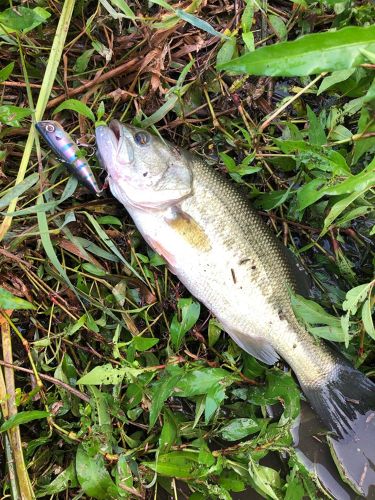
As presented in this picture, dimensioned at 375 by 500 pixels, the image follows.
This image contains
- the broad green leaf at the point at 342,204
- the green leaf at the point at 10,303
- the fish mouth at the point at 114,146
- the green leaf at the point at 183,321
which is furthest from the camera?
the green leaf at the point at 183,321

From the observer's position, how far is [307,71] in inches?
76.4

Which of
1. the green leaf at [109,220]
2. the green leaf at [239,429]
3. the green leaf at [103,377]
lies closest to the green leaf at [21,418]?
the green leaf at [103,377]

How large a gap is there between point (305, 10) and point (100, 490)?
2.93 metres

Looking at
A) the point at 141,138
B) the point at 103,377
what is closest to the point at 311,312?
the point at 103,377

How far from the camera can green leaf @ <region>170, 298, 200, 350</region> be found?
2754 millimetres

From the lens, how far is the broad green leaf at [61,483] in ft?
8.73

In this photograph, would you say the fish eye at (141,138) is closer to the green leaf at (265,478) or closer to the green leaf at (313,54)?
the green leaf at (313,54)

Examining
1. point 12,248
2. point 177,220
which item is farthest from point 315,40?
point 12,248

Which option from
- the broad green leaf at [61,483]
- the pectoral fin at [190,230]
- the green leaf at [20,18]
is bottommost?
the broad green leaf at [61,483]

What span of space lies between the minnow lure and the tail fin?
5.80 feet

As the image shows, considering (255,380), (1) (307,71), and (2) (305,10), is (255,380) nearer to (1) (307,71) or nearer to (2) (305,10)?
(1) (307,71)

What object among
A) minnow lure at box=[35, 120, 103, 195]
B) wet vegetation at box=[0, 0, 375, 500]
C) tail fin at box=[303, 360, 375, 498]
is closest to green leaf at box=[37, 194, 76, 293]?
wet vegetation at box=[0, 0, 375, 500]

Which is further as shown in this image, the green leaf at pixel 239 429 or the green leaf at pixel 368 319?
the green leaf at pixel 239 429

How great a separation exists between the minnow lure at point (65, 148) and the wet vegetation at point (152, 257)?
0.08m
